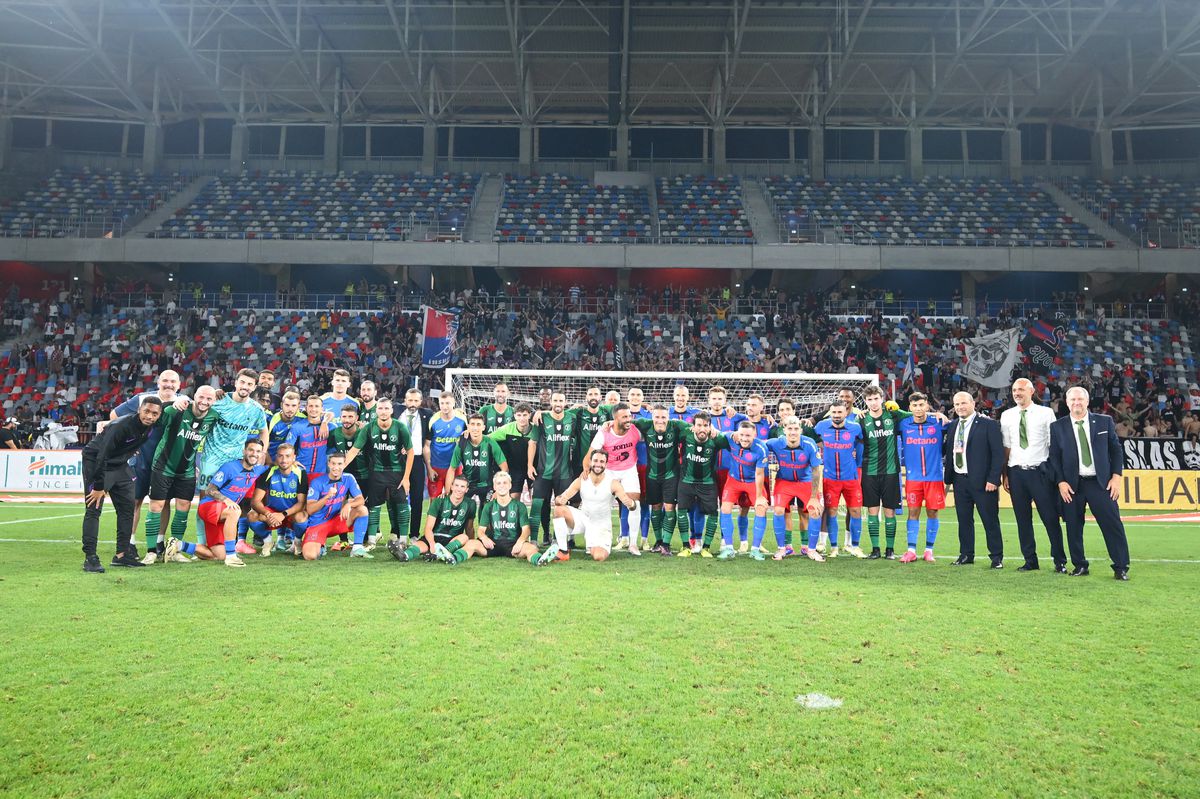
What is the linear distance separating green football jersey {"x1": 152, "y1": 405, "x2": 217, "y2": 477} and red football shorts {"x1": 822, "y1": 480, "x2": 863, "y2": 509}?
24.7 ft

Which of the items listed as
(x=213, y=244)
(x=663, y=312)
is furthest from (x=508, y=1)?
(x=213, y=244)

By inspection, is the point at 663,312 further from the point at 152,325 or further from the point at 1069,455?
the point at 1069,455

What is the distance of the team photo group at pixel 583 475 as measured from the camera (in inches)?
336

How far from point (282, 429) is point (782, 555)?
658 centimetres

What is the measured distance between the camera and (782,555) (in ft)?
30.7

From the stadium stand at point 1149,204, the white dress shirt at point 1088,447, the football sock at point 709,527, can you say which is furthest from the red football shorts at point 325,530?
the stadium stand at point 1149,204

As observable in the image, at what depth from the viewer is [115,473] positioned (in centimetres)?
777

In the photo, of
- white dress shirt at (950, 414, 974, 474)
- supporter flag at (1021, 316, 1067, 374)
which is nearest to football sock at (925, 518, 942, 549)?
white dress shirt at (950, 414, 974, 474)

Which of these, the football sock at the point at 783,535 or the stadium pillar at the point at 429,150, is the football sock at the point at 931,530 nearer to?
the football sock at the point at 783,535

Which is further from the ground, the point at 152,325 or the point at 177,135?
the point at 177,135

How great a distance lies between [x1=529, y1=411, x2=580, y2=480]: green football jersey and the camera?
9.91 m

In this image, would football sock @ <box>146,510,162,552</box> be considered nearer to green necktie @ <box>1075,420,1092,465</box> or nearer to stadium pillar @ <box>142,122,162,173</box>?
green necktie @ <box>1075,420,1092,465</box>

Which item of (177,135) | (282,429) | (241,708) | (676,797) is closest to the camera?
(676,797)

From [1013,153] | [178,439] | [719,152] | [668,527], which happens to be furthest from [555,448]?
[1013,153]
